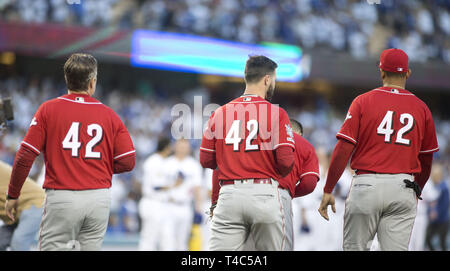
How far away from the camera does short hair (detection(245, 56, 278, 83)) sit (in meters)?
4.97

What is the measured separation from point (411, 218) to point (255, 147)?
58.9 inches

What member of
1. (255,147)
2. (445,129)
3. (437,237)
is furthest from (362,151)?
(445,129)

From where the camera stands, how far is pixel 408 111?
17.1ft

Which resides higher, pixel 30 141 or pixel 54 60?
pixel 54 60

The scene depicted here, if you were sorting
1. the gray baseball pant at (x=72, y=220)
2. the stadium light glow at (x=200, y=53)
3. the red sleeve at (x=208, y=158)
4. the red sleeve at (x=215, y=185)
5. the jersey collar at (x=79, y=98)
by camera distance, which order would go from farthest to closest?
the stadium light glow at (x=200, y=53)
the red sleeve at (x=215, y=185)
the red sleeve at (x=208, y=158)
the jersey collar at (x=79, y=98)
the gray baseball pant at (x=72, y=220)

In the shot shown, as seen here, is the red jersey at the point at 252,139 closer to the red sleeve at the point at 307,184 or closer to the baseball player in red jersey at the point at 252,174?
the baseball player in red jersey at the point at 252,174

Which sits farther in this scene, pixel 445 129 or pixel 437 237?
pixel 445 129

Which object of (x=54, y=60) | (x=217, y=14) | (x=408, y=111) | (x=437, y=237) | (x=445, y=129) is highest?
(x=217, y=14)

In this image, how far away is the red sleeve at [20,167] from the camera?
4.71 m

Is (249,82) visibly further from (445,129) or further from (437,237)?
(445,129)

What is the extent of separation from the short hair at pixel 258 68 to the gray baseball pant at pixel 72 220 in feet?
4.95

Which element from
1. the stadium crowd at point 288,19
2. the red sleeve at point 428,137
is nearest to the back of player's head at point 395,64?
the red sleeve at point 428,137
